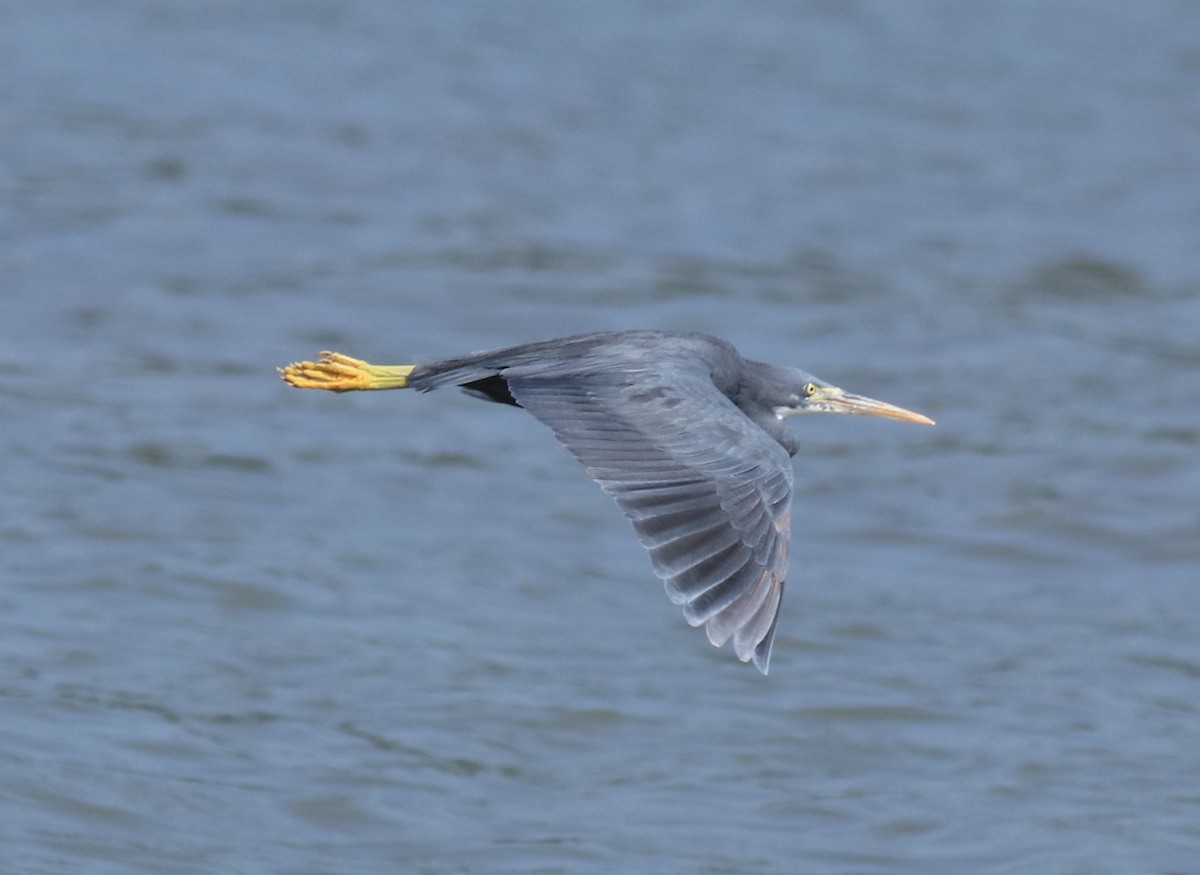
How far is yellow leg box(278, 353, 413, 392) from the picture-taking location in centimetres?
820

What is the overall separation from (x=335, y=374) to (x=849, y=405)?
1.93 m

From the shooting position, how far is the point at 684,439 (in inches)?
259

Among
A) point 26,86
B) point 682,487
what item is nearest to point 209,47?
point 26,86

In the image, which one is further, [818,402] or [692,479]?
[818,402]

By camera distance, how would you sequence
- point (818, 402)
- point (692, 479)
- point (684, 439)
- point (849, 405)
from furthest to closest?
point (849, 405), point (818, 402), point (684, 439), point (692, 479)

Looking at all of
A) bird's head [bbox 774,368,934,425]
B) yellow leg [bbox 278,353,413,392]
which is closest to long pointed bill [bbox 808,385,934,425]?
bird's head [bbox 774,368,934,425]

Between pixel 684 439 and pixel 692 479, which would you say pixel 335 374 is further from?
pixel 692 479

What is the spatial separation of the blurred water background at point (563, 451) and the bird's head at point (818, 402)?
168cm

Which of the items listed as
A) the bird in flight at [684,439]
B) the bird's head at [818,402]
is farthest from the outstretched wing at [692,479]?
the bird's head at [818,402]

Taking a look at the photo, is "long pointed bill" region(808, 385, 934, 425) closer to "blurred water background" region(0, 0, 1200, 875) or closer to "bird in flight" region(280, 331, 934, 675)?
"bird in flight" region(280, 331, 934, 675)

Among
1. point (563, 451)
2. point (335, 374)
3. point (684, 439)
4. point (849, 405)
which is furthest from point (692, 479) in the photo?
point (563, 451)

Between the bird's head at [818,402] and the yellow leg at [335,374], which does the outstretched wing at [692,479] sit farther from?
the yellow leg at [335,374]

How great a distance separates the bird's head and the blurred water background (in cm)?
168

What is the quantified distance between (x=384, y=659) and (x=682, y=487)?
371cm
